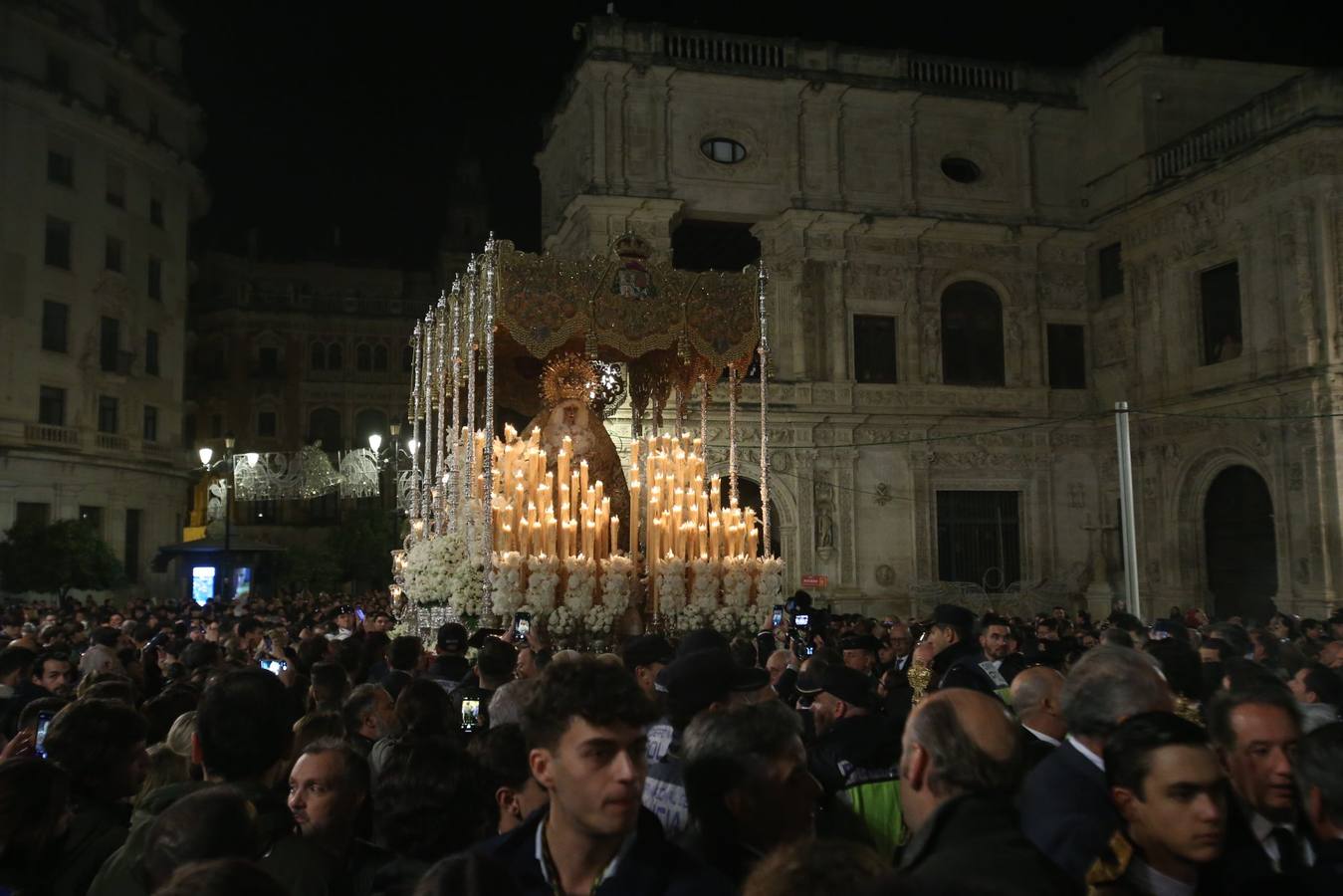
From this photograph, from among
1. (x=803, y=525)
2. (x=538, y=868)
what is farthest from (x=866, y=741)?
(x=803, y=525)

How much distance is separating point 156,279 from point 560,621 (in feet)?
97.5

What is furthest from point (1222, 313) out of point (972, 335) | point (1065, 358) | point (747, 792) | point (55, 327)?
point (55, 327)

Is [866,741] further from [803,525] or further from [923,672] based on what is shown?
[803,525]

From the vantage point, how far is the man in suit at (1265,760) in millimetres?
3625

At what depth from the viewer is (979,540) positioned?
90.2ft

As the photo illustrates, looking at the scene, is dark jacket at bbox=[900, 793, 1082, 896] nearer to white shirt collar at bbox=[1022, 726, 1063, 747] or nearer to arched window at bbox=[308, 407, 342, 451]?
white shirt collar at bbox=[1022, 726, 1063, 747]

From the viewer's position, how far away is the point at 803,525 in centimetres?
2605

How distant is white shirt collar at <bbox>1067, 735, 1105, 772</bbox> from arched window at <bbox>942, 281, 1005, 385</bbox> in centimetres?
2462

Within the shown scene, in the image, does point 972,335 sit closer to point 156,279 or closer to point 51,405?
point 51,405

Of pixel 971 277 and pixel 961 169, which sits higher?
pixel 961 169

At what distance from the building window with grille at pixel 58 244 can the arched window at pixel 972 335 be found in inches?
978

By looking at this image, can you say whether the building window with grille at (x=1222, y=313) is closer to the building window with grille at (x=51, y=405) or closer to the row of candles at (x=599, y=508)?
the row of candles at (x=599, y=508)

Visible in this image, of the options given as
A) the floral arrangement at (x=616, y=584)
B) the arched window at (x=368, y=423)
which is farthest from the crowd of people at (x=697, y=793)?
the arched window at (x=368, y=423)

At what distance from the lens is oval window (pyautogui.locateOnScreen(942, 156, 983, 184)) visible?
92.7 ft
